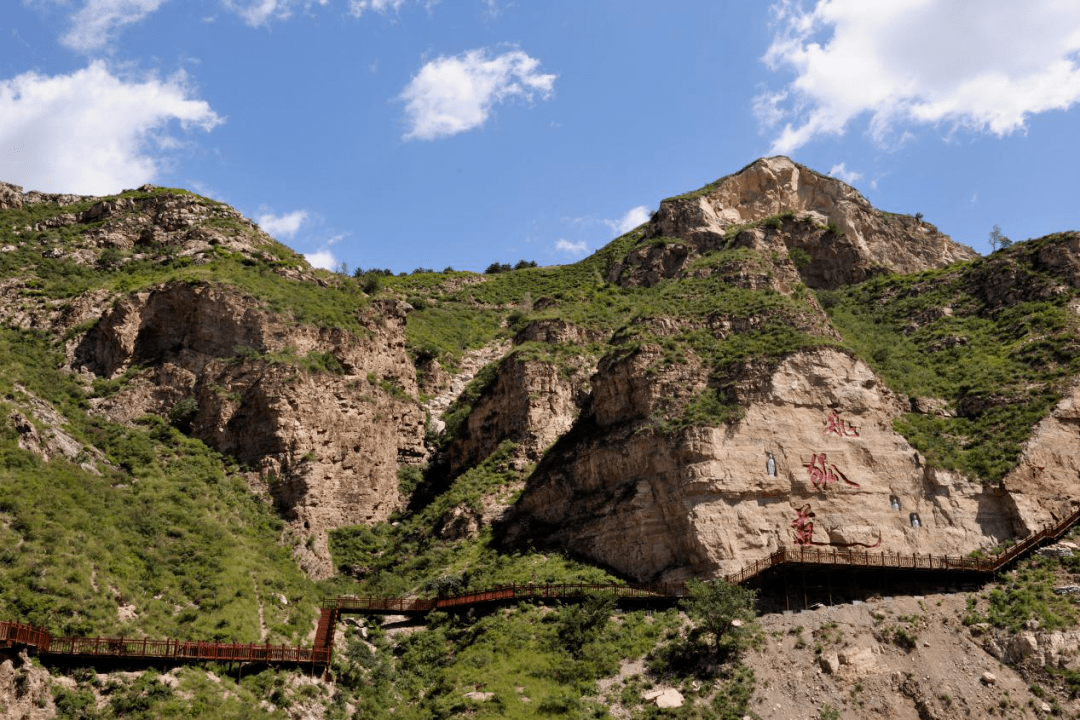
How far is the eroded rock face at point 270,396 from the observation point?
56469 millimetres

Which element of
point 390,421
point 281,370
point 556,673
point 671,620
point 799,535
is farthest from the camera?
point 390,421

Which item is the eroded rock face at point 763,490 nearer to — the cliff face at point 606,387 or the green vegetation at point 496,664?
the cliff face at point 606,387

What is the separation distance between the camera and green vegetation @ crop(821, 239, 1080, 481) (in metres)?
53.9

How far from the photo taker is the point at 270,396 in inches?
2251

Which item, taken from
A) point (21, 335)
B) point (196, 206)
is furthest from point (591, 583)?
point (196, 206)

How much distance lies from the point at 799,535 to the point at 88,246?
51.1m

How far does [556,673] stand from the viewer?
42531 millimetres

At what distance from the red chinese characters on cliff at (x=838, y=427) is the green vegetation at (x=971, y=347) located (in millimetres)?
3159

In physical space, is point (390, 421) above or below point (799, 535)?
above

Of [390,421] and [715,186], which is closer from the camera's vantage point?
[390,421]

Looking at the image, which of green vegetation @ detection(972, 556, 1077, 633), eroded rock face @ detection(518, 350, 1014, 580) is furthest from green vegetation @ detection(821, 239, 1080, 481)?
green vegetation @ detection(972, 556, 1077, 633)

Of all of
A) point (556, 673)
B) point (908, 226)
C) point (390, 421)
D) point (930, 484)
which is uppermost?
point (908, 226)

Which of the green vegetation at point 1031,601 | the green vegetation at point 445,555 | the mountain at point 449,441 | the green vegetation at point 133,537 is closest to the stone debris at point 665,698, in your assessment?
the mountain at point 449,441

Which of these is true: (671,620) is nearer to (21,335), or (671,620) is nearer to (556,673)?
(556,673)
